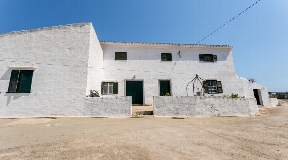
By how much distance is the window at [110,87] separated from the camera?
42.1ft

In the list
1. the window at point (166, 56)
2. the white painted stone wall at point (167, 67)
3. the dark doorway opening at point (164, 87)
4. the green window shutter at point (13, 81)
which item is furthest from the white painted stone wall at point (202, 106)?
the green window shutter at point (13, 81)

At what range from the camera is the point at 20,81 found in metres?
8.24

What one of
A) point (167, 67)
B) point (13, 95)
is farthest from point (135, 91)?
point (13, 95)

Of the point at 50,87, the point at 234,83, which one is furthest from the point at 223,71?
the point at 50,87

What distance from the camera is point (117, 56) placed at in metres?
13.6

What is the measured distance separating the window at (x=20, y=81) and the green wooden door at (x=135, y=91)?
7.02 m

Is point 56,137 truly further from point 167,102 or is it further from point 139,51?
point 139,51

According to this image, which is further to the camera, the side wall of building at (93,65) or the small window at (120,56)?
the small window at (120,56)

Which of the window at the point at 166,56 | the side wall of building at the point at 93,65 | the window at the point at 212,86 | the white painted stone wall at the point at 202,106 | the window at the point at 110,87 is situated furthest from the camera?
the window at the point at 166,56

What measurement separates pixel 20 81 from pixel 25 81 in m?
0.27

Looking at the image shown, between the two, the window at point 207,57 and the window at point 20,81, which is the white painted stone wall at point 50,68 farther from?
the window at point 207,57

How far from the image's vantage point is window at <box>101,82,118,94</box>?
42.1 feet

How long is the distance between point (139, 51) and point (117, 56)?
211 centimetres

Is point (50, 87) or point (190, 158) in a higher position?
point (50, 87)
